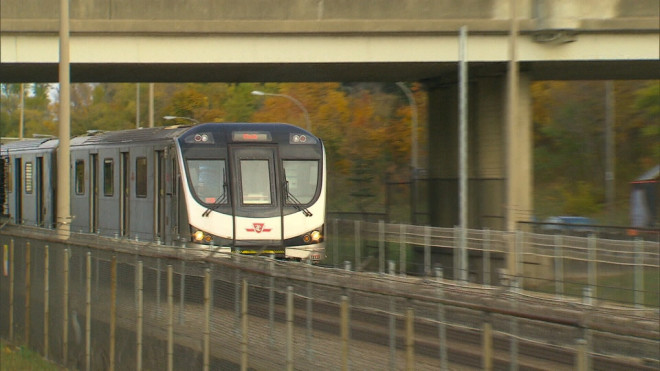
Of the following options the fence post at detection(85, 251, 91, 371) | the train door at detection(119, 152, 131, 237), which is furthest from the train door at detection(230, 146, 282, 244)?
the fence post at detection(85, 251, 91, 371)

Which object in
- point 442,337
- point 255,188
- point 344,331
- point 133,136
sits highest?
point 133,136

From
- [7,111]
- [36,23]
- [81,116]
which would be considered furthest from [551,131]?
[7,111]

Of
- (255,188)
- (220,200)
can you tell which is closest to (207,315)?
(220,200)

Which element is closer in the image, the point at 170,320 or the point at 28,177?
the point at 170,320

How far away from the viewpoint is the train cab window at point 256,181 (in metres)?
21.2

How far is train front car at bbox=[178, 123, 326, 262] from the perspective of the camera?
20.7m

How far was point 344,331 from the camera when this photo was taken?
25.0ft

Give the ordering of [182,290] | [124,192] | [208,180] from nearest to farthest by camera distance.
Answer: [182,290], [208,180], [124,192]

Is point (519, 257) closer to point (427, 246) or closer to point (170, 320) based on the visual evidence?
point (427, 246)

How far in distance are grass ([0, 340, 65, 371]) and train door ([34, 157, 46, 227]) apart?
15820 millimetres

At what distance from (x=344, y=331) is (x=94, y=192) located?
66.5 ft

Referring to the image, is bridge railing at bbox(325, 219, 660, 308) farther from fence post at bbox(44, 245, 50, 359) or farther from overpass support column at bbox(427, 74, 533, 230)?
fence post at bbox(44, 245, 50, 359)

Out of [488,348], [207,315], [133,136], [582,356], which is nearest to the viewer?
[582,356]

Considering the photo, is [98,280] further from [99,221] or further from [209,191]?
[99,221]
